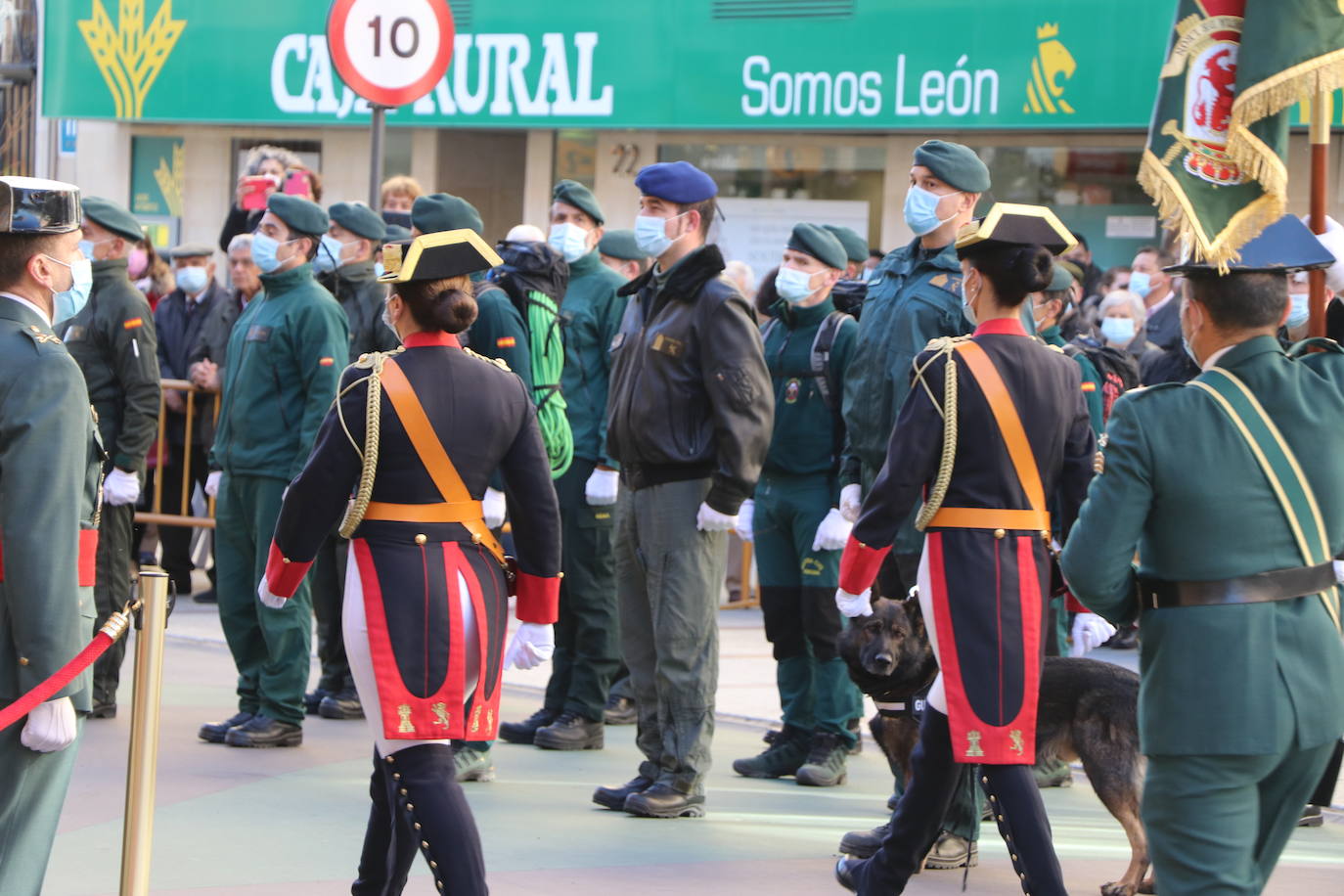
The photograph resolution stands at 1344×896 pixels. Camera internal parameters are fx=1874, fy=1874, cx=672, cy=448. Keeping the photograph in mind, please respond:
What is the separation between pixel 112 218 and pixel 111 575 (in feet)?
5.14

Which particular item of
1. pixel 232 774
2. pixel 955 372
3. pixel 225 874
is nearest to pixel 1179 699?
pixel 955 372

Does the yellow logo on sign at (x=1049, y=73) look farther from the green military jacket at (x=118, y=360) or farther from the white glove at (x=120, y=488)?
the white glove at (x=120, y=488)

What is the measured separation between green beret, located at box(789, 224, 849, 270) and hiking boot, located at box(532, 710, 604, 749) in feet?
7.32

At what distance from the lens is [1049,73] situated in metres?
14.9

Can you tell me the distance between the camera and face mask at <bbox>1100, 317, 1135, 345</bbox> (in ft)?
34.7

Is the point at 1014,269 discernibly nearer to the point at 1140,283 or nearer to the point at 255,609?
the point at 255,609

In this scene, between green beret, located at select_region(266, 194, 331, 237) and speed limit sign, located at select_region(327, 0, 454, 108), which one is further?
speed limit sign, located at select_region(327, 0, 454, 108)

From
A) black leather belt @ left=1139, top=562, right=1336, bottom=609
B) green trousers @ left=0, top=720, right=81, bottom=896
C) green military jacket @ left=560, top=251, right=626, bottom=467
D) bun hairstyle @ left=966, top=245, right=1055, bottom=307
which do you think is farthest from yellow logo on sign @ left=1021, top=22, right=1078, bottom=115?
green trousers @ left=0, top=720, right=81, bottom=896

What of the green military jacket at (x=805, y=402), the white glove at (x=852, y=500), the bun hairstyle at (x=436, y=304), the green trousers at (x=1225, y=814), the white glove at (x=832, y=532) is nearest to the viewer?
the green trousers at (x=1225, y=814)

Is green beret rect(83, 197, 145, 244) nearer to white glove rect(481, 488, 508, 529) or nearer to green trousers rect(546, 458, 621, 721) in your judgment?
green trousers rect(546, 458, 621, 721)

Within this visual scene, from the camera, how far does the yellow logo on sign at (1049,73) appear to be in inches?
583

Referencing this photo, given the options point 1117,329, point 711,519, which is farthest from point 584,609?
point 1117,329

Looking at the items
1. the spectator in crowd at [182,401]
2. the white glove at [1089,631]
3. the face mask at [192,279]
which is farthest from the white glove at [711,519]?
the face mask at [192,279]

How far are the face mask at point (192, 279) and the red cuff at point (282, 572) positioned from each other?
770 centimetres
